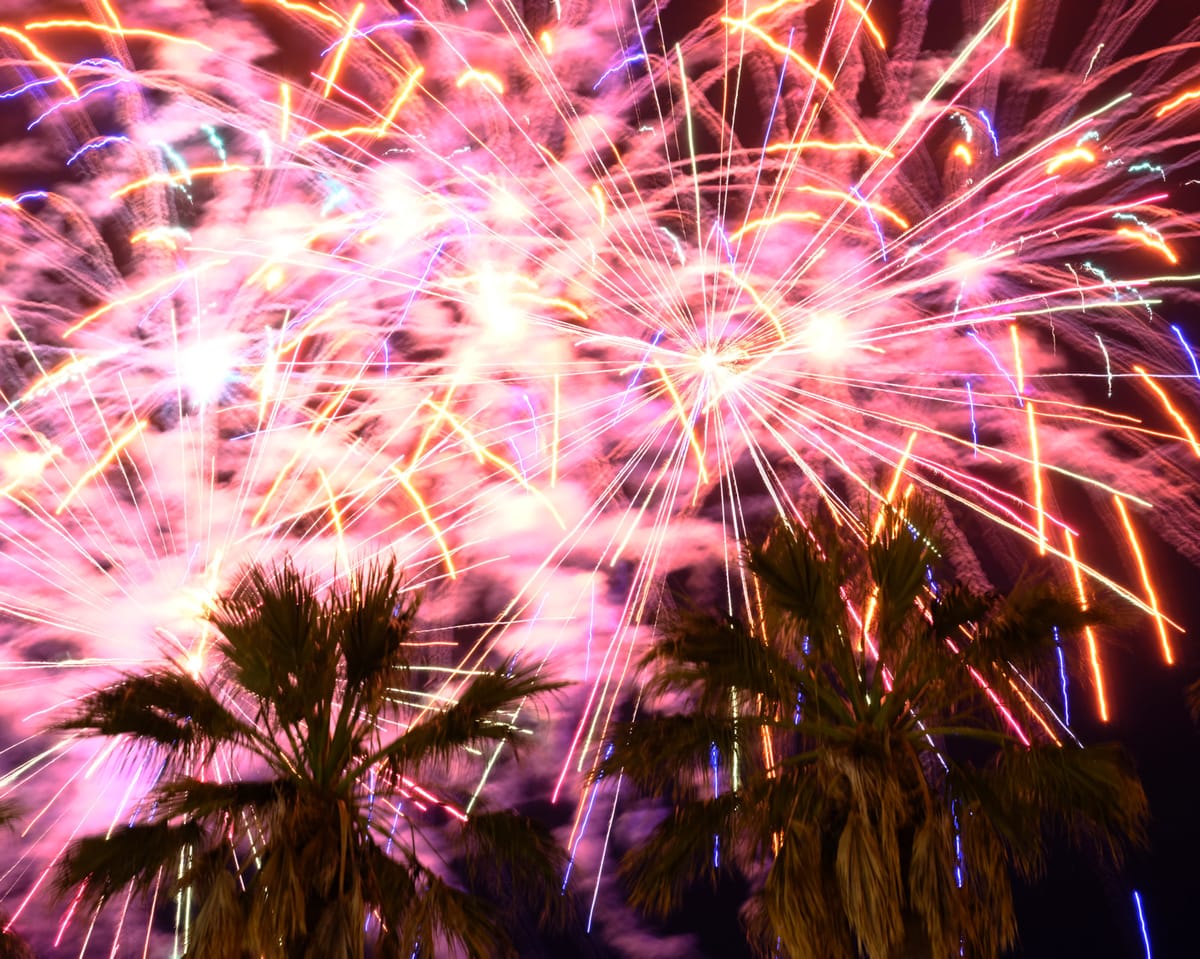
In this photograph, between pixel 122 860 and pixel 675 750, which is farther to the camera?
pixel 675 750

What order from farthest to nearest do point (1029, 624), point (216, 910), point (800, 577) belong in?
point (800, 577) → point (1029, 624) → point (216, 910)

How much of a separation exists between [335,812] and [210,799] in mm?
1011

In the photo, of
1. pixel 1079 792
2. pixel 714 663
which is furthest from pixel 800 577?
pixel 1079 792

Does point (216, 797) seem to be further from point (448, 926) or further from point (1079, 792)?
point (1079, 792)

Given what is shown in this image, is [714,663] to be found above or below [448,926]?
above

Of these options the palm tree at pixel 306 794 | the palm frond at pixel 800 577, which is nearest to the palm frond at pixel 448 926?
the palm tree at pixel 306 794

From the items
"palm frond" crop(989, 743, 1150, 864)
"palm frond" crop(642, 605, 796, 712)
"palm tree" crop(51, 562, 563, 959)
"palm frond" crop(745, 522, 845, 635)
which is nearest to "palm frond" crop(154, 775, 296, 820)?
"palm tree" crop(51, 562, 563, 959)

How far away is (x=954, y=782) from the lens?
1066 cm

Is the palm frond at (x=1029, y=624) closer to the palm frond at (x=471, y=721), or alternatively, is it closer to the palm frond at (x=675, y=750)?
the palm frond at (x=675, y=750)

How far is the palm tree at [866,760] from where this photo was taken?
10211 mm

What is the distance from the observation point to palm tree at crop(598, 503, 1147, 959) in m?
10.2

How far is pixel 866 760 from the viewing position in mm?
10664

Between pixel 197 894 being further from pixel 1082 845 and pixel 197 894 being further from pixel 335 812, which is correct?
pixel 1082 845

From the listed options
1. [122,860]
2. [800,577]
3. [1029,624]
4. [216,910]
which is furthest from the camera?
[800,577]
